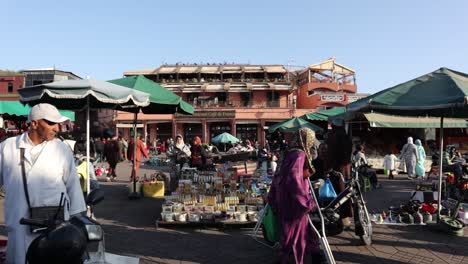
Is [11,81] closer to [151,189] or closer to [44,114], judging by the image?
[151,189]

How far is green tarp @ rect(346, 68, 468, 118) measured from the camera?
5.12 m

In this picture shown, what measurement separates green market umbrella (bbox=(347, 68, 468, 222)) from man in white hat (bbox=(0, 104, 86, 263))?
183 inches

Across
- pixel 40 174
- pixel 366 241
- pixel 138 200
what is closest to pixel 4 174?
pixel 40 174

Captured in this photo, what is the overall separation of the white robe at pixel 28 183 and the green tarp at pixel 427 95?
466 cm

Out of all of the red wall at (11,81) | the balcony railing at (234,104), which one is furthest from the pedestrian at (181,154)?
the red wall at (11,81)

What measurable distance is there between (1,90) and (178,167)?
134 feet

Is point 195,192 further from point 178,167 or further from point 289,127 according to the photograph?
point 289,127

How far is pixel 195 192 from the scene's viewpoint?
723cm

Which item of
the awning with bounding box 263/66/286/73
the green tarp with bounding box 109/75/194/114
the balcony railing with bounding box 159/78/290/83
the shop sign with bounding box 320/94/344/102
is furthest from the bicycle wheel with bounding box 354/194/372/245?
the awning with bounding box 263/66/286/73

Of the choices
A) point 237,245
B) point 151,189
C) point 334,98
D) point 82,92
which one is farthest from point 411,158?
point 334,98

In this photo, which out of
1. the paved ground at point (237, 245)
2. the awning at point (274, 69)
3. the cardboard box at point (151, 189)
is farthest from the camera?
the awning at point (274, 69)

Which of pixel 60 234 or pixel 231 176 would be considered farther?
pixel 231 176

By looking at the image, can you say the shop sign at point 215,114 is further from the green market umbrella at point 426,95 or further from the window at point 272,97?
the green market umbrella at point 426,95

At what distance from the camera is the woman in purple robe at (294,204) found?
3.86 m
